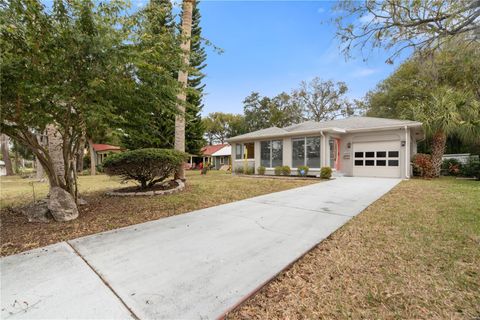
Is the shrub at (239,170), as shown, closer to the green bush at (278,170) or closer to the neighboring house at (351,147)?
the neighboring house at (351,147)

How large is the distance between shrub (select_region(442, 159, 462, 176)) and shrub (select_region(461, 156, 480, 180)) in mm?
618

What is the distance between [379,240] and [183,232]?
3154mm

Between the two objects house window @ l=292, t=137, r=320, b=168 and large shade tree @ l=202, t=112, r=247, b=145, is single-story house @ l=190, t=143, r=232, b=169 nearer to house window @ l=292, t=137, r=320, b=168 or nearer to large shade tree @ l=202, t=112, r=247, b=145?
large shade tree @ l=202, t=112, r=247, b=145

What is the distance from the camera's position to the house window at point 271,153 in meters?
15.1

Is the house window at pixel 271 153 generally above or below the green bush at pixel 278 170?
above

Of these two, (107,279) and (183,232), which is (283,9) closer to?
(183,232)

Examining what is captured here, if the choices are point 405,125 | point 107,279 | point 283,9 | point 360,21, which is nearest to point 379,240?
point 107,279

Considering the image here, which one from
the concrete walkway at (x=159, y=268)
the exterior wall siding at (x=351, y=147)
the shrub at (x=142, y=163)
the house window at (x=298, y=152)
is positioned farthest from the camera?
the house window at (x=298, y=152)

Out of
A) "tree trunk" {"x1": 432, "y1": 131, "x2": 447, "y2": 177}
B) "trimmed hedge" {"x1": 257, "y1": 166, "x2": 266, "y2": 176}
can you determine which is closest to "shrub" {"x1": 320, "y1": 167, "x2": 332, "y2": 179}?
"trimmed hedge" {"x1": 257, "y1": 166, "x2": 266, "y2": 176}

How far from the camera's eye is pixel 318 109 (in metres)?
31.5

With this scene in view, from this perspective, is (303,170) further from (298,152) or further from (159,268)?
(159,268)

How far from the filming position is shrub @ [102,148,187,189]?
22.1ft

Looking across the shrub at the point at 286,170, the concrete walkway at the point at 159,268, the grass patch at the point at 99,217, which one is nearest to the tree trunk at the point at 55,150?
the grass patch at the point at 99,217

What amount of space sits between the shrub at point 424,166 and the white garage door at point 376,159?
37.8 inches
